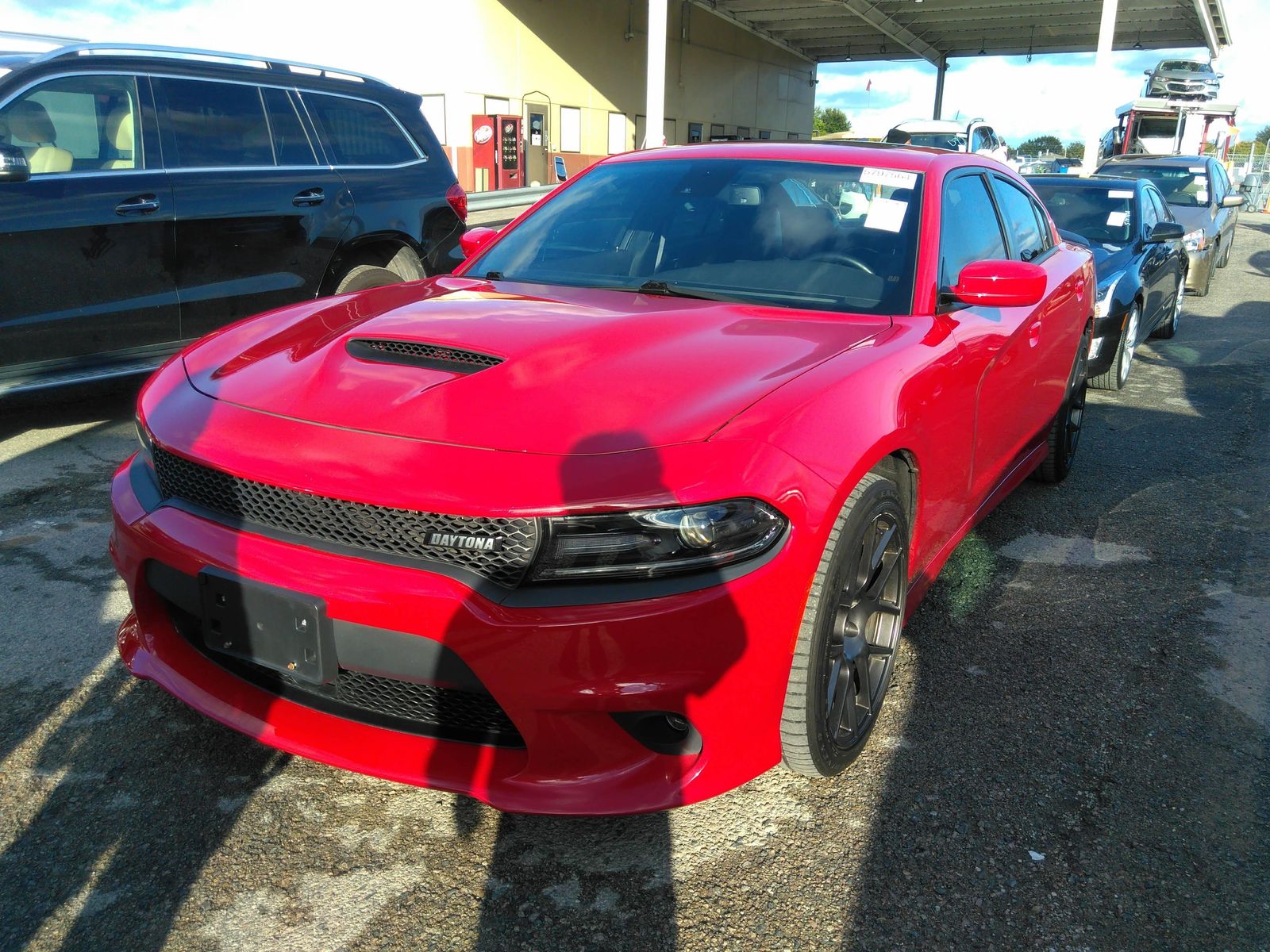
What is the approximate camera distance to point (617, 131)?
3070 cm

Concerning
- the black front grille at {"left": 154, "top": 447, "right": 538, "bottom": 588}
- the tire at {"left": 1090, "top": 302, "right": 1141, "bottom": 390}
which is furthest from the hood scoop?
the tire at {"left": 1090, "top": 302, "right": 1141, "bottom": 390}

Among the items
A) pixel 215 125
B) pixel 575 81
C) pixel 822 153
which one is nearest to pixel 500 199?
pixel 215 125

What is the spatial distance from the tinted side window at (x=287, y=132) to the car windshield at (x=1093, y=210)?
5.46 metres

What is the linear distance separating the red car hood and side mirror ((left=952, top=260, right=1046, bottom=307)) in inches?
14.7

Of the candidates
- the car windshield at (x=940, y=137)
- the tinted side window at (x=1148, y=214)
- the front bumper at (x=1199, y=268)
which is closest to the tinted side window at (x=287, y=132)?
the tinted side window at (x=1148, y=214)

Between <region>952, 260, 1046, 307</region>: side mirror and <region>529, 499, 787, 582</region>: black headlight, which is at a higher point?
<region>952, 260, 1046, 307</region>: side mirror

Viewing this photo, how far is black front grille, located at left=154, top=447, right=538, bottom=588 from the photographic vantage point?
1.91 metres

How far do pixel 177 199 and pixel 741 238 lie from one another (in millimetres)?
3315

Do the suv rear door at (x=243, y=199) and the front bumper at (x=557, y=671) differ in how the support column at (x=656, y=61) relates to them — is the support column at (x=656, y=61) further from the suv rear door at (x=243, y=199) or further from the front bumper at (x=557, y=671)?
the front bumper at (x=557, y=671)

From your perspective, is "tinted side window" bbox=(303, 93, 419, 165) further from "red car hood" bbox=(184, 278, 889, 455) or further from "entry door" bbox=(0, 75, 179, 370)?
"red car hood" bbox=(184, 278, 889, 455)

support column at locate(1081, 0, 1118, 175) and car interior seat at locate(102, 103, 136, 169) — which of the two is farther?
support column at locate(1081, 0, 1118, 175)

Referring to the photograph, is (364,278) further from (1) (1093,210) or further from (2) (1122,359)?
(1) (1093,210)

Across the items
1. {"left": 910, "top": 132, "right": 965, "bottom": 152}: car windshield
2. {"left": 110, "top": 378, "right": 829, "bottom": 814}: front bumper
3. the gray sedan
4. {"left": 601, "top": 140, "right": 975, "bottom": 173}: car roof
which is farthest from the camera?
{"left": 910, "top": 132, "right": 965, "bottom": 152}: car windshield

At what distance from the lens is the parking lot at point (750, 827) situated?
1991mm
